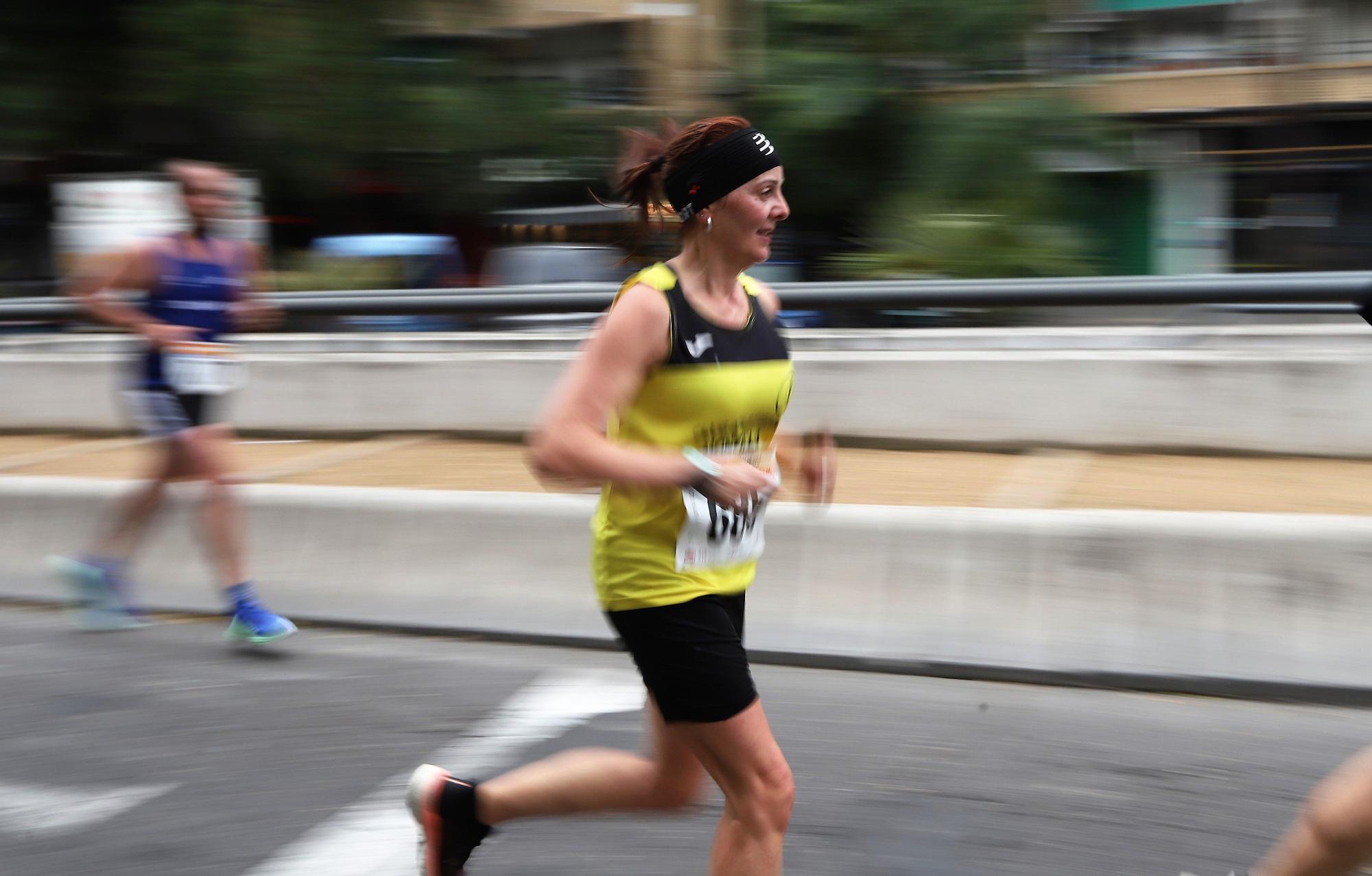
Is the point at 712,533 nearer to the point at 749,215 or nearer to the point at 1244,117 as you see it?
the point at 749,215

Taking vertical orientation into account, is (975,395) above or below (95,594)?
above

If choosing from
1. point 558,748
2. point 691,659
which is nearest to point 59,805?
point 558,748

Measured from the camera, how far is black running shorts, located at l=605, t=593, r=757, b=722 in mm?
2877

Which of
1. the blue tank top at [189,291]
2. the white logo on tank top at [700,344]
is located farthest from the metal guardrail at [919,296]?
the white logo on tank top at [700,344]

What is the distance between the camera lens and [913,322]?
8117 millimetres

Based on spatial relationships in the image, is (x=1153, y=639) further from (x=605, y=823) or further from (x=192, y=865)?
(x=192, y=865)

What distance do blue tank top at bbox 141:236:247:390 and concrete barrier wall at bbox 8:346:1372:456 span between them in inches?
110

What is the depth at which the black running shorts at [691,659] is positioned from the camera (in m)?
2.88

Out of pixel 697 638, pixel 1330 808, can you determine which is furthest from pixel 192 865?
pixel 1330 808

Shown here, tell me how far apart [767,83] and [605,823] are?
16.3m

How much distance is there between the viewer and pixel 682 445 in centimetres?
295

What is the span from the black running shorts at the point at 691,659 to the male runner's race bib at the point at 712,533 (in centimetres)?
8

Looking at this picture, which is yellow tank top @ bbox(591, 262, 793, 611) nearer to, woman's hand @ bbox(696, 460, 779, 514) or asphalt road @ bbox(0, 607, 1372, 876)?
woman's hand @ bbox(696, 460, 779, 514)

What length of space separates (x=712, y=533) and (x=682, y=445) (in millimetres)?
184
